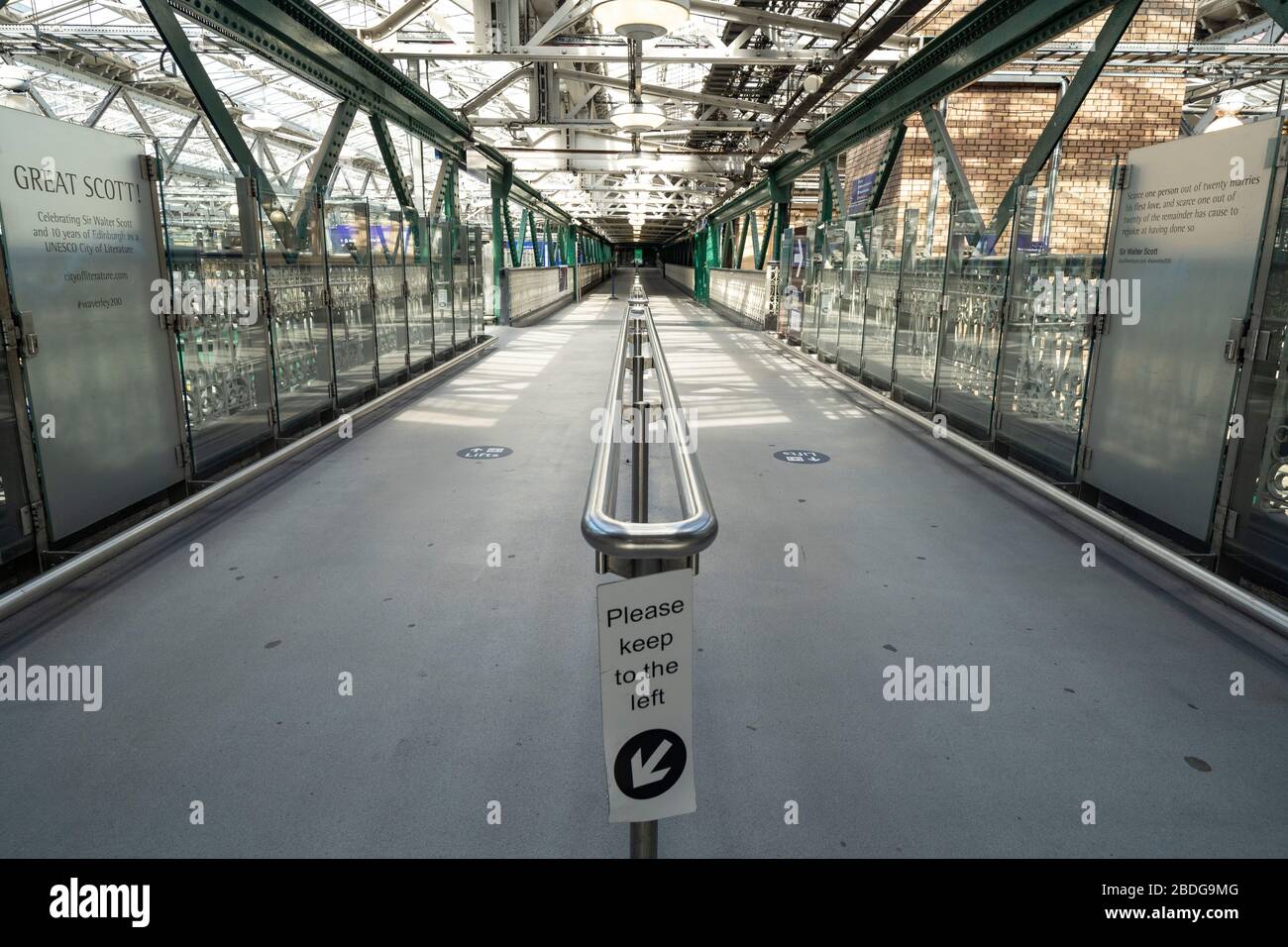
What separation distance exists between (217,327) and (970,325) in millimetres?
5371

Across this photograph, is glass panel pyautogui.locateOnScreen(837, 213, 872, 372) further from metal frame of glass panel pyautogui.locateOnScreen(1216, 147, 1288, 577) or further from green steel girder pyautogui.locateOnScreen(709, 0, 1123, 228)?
metal frame of glass panel pyautogui.locateOnScreen(1216, 147, 1288, 577)

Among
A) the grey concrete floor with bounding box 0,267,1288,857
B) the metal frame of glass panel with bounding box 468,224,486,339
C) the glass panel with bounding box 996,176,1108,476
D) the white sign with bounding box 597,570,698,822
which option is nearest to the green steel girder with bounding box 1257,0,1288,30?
the glass panel with bounding box 996,176,1108,476

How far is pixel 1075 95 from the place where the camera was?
5.33 m

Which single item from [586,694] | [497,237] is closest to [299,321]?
[586,694]

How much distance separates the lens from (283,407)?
5.74 metres

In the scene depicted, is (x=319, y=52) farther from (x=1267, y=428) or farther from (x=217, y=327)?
(x=1267, y=428)

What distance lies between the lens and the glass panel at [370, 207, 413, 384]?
772 centimetres

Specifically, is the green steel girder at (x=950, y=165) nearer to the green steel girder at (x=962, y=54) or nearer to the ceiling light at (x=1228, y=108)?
the green steel girder at (x=962, y=54)

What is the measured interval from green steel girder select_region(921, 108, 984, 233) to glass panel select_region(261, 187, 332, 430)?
17.0 feet

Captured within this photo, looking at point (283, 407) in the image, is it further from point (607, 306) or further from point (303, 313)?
point (607, 306)

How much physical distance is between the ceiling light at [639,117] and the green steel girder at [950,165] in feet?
11.0
